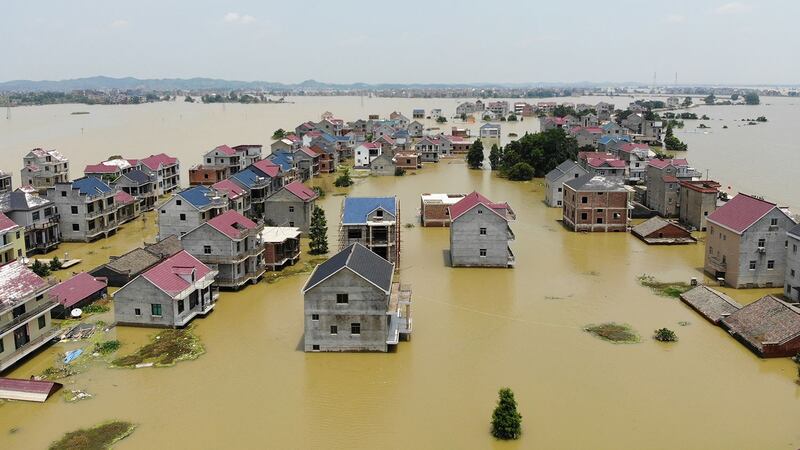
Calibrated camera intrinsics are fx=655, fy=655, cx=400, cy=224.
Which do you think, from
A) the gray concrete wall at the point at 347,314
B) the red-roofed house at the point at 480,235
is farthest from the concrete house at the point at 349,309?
the red-roofed house at the point at 480,235

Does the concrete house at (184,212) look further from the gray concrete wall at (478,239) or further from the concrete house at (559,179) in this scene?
the concrete house at (559,179)

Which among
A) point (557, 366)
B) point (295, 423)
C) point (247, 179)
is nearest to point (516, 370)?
point (557, 366)

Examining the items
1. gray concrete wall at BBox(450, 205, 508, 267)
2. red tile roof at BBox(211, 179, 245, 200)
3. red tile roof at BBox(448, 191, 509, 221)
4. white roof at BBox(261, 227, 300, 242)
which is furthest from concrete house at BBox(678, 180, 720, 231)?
red tile roof at BBox(211, 179, 245, 200)

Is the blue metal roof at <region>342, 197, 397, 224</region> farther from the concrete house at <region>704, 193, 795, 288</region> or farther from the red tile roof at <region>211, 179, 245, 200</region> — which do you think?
the concrete house at <region>704, 193, 795, 288</region>

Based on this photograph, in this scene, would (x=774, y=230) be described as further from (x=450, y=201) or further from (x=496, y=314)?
(x=450, y=201)

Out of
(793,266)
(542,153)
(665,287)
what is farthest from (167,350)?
(542,153)

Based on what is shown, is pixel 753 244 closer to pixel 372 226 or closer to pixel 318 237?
pixel 372 226
